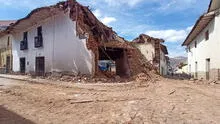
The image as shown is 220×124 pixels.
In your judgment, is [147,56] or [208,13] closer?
[208,13]

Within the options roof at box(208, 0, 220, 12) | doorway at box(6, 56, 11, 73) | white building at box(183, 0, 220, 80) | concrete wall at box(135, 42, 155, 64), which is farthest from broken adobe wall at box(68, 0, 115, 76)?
doorway at box(6, 56, 11, 73)

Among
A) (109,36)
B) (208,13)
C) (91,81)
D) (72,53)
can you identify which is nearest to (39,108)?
(91,81)

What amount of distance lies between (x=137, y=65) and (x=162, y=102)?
11.2 m

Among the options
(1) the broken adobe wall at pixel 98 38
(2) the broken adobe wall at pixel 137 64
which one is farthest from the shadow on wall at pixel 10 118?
(2) the broken adobe wall at pixel 137 64

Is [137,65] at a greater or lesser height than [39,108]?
greater

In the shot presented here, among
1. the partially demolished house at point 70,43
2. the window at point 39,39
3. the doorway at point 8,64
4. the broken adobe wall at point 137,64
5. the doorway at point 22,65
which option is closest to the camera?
the partially demolished house at point 70,43

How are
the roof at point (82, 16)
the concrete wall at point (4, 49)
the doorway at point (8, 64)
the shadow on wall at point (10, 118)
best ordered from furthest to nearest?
the concrete wall at point (4, 49) → the doorway at point (8, 64) → the roof at point (82, 16) → the shadow on wall at point (10, 118)

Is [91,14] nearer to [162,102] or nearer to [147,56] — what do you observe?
[147,56]

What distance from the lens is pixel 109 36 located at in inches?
811

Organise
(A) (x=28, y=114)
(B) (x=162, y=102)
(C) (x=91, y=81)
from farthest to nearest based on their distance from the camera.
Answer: (C) (x=91, y=81) < (B) (x=162, y=102) < (A) (x=28, y=114)

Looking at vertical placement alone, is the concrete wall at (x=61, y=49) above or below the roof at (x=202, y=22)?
below

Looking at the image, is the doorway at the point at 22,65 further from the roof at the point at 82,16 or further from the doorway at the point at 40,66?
the roof at the point at 82,16

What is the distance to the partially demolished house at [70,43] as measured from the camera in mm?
18297

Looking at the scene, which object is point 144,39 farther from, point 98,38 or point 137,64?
point 98,38
